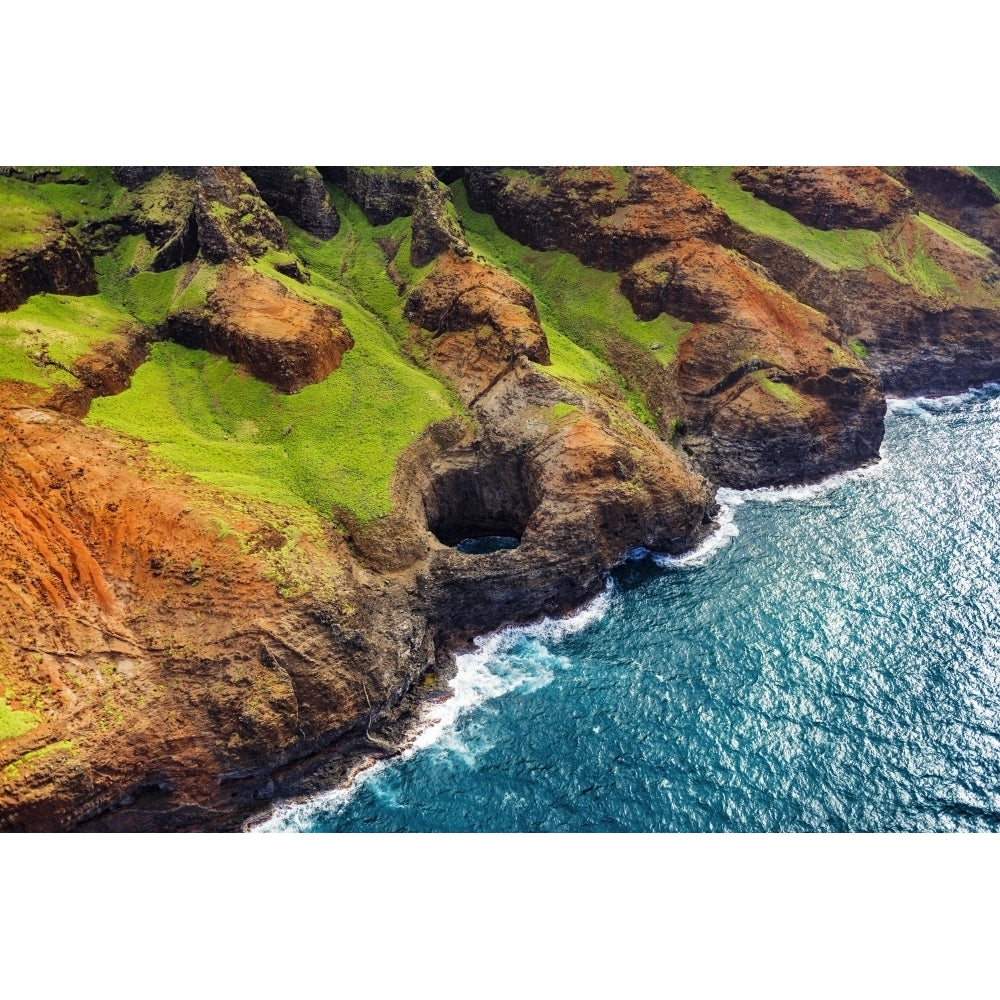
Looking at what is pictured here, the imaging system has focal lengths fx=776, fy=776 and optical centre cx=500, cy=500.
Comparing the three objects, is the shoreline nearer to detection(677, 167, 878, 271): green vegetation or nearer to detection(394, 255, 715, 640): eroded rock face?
detection(394, 255, 715, 640): eroded rock face

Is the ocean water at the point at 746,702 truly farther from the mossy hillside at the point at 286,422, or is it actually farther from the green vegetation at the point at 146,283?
the green vegetation at the point at 146,283

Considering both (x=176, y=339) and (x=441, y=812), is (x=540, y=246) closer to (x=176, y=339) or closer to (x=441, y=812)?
(x=176, y=339)

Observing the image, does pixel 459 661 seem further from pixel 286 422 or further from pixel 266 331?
pixel 266 331

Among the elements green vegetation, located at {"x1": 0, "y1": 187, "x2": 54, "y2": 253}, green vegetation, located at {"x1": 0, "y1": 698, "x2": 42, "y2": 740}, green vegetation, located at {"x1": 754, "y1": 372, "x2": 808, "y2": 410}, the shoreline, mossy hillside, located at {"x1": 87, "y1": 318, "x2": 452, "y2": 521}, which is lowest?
the shoreline

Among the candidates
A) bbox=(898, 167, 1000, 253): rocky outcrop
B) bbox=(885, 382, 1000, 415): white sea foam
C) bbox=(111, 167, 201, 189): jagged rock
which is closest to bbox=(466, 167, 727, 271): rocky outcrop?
bbox=(885, 382, 1000, 415): white sea foam

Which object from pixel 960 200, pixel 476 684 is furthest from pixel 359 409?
pixel 960 200
